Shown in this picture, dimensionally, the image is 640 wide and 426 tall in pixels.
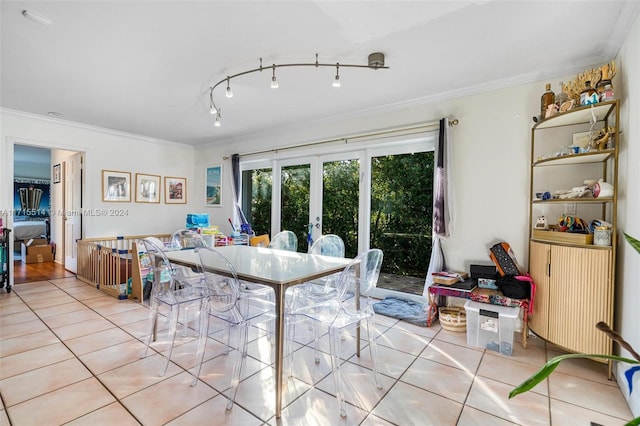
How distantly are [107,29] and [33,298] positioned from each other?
3406 mm

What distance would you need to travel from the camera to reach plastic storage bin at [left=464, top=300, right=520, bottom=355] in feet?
8.27

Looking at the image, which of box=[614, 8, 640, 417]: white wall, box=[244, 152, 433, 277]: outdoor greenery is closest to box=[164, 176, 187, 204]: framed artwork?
box=[244, 152, 433, 277]: outdoor greenery

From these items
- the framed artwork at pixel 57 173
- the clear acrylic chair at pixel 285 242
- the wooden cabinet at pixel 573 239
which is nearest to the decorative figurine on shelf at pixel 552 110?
the wooden cabinet at pixel 573 239

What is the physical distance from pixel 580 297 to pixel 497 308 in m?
0.57

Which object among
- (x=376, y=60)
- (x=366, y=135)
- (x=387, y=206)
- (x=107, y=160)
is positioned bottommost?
(x=387, y=206)

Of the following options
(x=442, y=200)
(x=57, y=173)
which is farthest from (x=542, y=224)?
(x=57, y=173)

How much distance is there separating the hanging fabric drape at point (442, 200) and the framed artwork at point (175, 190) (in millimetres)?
4817

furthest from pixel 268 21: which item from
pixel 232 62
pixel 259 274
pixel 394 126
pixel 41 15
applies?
pixel 394 126

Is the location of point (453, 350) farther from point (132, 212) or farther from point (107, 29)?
point (132, 212)

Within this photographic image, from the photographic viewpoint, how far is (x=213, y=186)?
5879mm

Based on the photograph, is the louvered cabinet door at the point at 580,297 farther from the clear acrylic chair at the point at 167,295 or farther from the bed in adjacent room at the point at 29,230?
the bed in adjacent room at the point at 29,230

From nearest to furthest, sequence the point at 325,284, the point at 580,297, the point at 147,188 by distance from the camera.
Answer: the point at 580,297 → the point at 325,284 → the point at 147,188

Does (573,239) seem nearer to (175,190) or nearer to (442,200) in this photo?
(442,200)

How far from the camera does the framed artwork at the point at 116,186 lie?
5062 millimetres
